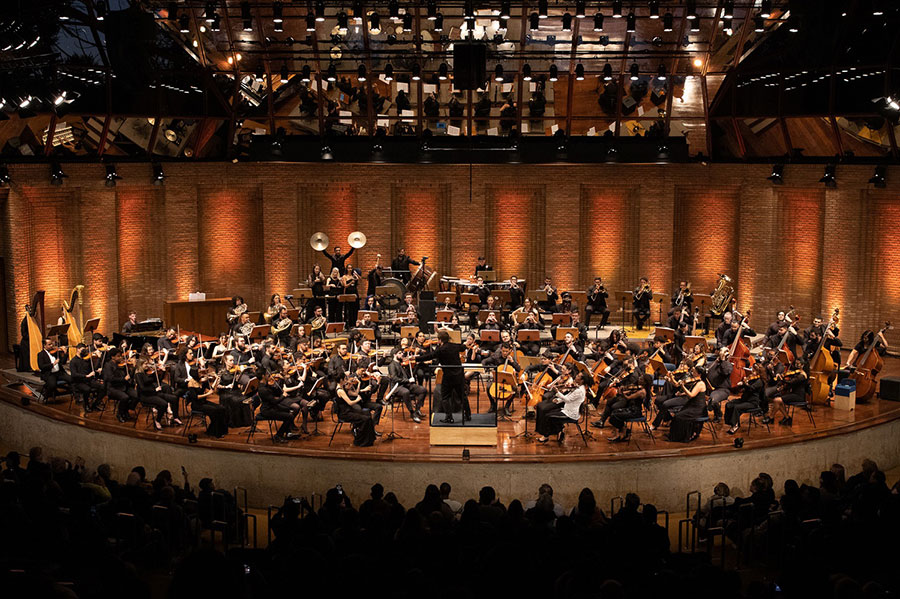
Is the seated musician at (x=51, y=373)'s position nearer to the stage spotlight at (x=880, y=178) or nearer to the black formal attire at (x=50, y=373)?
the black formal attire at (x=50, y=373)

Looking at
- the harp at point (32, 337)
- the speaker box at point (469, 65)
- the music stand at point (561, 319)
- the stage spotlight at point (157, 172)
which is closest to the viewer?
the harp at point (32, 337)

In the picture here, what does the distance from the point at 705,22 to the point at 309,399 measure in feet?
41.5

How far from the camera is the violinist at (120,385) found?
52.7ft

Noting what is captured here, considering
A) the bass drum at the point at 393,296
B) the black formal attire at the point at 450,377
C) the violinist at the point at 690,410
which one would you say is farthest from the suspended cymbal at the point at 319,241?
the violinist at the point at 690,410

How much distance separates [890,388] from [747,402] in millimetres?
3755

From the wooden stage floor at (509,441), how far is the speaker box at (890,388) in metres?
0.72

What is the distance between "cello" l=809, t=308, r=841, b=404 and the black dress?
3050mm

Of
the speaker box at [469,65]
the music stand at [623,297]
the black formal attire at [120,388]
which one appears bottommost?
the black formal attire at [120,388]

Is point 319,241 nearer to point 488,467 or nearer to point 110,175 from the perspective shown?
point 110,175

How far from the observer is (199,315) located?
23406 mm

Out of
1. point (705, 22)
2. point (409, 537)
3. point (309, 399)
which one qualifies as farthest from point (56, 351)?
point (705, 22)

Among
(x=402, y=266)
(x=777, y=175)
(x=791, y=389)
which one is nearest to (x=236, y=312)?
(x=402, y=266)

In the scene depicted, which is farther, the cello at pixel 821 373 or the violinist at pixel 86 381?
the cello at pixel 821 373

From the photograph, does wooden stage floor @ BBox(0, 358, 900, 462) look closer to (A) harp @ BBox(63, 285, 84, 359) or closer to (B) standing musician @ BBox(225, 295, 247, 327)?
(A) harp @ BBox(63, 285, 84, 359)
